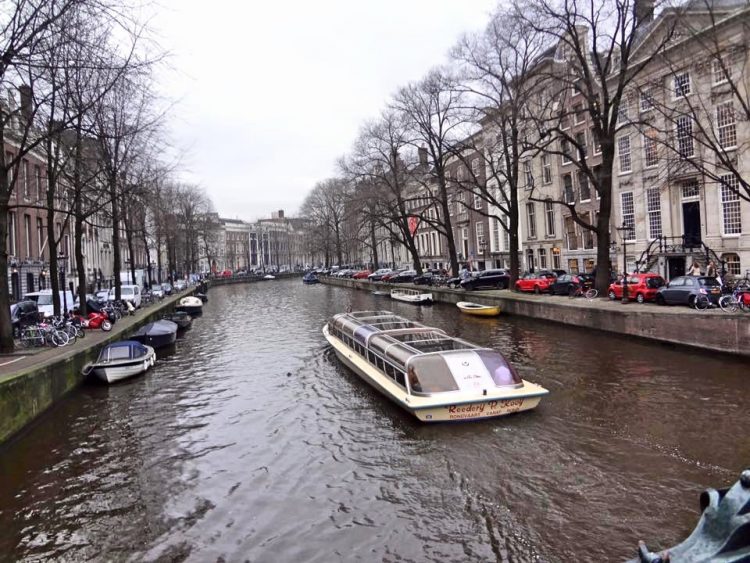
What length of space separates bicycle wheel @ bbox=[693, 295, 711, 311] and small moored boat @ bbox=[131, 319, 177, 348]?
20.9m

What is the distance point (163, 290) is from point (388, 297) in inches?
825

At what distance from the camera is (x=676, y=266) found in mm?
35000

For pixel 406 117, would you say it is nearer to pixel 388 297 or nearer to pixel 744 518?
pixel 388 297

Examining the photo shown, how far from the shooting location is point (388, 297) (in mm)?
51219

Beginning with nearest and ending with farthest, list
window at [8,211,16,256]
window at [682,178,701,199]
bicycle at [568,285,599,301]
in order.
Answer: bicycle at [568,285,599,301] < window at [682,178,701,199] < window at [8,211,16,256]

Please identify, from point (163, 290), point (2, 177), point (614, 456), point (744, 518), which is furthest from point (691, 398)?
point (163, 290)

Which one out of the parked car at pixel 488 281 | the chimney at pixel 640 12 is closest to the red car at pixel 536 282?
the parked car at pixel 488 281

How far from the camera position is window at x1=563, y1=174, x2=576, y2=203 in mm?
46812

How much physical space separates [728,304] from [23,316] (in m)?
26.1

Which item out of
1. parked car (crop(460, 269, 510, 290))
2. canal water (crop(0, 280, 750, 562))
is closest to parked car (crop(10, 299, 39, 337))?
canal water (crop(0, 280, 750, 562))

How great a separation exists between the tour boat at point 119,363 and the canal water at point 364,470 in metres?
0.65

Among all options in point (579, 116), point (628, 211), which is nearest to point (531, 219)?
point (579, 116)

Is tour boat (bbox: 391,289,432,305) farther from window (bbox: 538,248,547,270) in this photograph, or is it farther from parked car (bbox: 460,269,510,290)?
window (bbox: 538,248,547,270)

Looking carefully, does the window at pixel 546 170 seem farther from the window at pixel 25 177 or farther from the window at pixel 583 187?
the window at pixel 25 177
